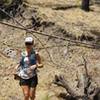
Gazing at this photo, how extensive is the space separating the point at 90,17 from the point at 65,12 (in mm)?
823

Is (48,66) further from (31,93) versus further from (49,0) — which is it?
(49,0)

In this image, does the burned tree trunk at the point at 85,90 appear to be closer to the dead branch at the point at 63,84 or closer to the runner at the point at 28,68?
the dead branch at the point at 63,84

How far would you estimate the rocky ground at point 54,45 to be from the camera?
33.4 feet

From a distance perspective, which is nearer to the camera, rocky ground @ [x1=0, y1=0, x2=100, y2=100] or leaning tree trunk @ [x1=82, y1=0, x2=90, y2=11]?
rocky ground @ [x1=0, y1=0, x2=100, y2=100]

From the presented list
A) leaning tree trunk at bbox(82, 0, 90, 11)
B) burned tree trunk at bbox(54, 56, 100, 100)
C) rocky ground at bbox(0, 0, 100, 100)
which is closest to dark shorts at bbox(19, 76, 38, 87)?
rocky ground at bbox(0, 0, 100, 100)

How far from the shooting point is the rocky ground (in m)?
10.2

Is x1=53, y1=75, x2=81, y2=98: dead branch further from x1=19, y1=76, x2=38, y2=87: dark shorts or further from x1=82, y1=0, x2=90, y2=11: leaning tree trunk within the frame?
x1=82, y1=0, x2=90, y2=11: leaning tree trunk

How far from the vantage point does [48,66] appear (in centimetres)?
1102

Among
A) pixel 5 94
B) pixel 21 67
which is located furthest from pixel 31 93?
pixel 5 94

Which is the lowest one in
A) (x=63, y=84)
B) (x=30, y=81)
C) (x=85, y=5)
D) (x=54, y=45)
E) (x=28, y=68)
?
(x=63, y=84)

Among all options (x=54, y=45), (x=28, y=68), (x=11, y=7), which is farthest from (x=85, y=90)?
(x=11, y=7)

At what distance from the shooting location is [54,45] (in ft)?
38.2

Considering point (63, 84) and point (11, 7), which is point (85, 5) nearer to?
point (11, 7)

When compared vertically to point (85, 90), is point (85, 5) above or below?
above
